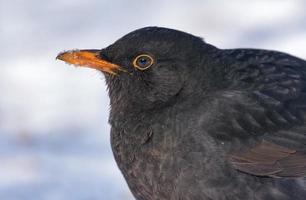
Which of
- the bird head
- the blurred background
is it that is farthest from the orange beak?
the blurred background

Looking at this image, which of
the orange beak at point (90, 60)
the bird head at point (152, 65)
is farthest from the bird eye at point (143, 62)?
the orange beak at point (90, 60)

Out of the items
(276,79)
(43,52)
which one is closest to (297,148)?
(276,79)

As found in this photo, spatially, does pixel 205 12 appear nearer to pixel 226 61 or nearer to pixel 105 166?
pixel 105 166

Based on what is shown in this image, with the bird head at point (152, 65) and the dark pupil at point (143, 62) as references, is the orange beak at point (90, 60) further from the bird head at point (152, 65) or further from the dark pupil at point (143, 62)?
the dark pupil at point (143, 62)

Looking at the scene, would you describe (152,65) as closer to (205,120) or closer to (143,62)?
(143,62)

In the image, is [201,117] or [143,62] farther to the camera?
[143,62]

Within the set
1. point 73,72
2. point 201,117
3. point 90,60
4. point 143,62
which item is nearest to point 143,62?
point 143,62
